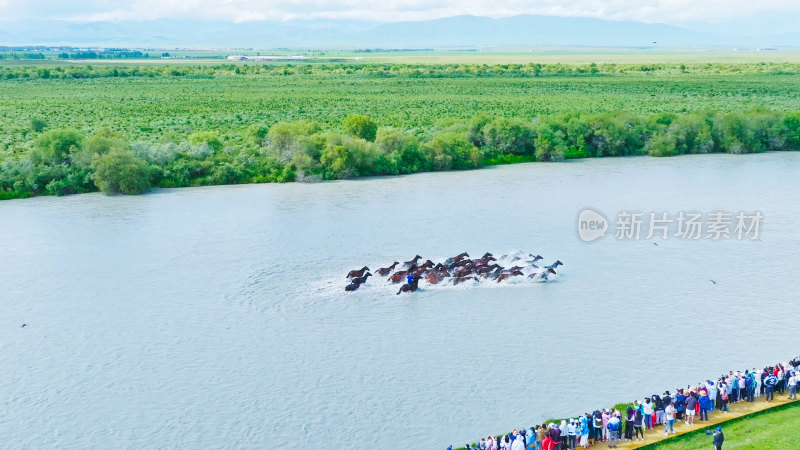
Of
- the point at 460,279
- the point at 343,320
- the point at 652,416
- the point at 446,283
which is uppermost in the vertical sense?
the point at 652,416

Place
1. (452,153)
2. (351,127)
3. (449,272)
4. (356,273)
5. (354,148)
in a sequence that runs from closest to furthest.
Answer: (356,273) → (449,272) → (354,148) → (452,153) → (351,127)

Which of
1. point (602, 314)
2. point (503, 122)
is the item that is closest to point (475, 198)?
point (503, 122)

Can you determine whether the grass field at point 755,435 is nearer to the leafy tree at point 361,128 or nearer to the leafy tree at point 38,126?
the leafy tree at point 361,128

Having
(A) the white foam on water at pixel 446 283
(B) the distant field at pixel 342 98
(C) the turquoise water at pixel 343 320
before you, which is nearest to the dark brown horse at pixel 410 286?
(A) the white foam on water at pixel 446 283

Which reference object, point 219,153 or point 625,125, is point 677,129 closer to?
point 625,125

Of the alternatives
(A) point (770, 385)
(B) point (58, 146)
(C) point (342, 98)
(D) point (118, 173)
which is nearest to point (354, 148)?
(D) point (118, 173)

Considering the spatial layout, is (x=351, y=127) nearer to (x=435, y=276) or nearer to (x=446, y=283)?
(x=435, y=276)

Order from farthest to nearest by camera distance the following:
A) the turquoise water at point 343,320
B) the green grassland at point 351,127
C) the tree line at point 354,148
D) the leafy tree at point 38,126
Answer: the leafy tree at point 38,126 → the green grassland at point 351,127 → the tree line at point 354,148 → the turquoise water at point 343,320
